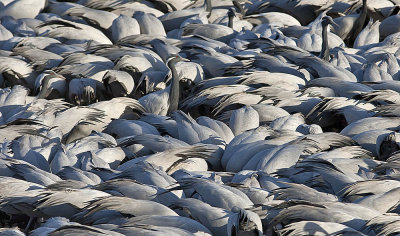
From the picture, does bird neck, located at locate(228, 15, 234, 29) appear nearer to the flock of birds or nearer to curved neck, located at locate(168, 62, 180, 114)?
the flock of birds

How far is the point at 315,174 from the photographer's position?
4.75 meters

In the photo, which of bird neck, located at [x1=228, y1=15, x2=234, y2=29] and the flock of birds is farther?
bird neck, located at [x1=228, y1=15, x2=234, y2=29]

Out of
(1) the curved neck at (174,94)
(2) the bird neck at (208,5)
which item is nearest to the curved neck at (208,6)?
(2) the bird neck at (208,5)

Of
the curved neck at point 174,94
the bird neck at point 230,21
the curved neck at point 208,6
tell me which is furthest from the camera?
the curved neck at point 208,6

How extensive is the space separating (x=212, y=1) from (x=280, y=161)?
448 centimetres

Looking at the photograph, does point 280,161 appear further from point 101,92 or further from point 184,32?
point 184,32

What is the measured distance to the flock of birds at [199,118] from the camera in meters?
4.20

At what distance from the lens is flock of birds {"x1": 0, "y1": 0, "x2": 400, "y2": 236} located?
4199 millimetres

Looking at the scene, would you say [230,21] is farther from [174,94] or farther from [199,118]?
[199,118]

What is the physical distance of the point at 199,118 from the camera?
589 centimetres

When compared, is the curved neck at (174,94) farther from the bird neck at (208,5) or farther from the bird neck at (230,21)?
the bird neck at (208,5)

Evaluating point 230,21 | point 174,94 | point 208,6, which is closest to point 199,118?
point 174,94

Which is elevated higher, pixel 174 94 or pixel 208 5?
pixel 174 94

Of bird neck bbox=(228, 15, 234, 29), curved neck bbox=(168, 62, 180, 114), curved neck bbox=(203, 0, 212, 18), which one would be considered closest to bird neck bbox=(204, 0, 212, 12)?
curved neck bbox=(203, 0, 212, 18)
